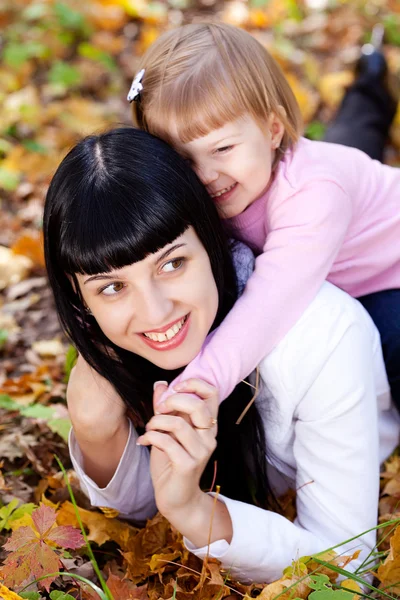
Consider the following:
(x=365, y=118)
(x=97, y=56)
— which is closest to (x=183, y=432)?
(x=365, y=118)

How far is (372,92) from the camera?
12.1 feet

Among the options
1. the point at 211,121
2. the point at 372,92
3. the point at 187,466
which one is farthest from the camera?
the point at 372,92

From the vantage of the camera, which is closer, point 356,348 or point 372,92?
point 356,348

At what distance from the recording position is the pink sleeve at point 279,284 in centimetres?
164

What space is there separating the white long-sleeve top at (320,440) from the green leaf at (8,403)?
548 mm

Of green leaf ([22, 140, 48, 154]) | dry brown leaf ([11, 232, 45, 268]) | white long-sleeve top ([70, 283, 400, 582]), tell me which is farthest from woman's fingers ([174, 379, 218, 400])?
green leaf ([22, 140, 48, 154])

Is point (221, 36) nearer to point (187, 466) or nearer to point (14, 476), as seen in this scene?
point (187, 466)

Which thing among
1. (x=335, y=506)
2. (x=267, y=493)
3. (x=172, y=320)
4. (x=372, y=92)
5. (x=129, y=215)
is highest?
(x=129, y=215)

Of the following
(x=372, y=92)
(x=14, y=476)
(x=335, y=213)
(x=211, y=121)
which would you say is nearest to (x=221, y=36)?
(x=211, y=121)

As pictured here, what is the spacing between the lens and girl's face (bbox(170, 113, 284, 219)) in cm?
183

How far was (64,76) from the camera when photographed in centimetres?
425

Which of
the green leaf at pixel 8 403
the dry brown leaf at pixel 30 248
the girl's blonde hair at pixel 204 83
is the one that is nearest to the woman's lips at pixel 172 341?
the girl's blonde hair at pixel 204 83

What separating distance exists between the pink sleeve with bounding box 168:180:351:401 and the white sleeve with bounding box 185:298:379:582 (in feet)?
0.27

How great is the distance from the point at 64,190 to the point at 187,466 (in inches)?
27.1
